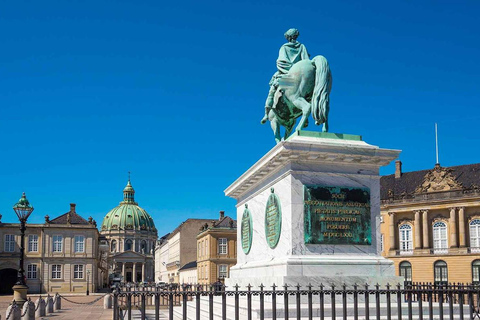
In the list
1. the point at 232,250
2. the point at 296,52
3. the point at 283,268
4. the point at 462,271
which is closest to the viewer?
the point at 283,268

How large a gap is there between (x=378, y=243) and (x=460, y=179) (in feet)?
176

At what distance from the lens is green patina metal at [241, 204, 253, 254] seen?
49.8 feet

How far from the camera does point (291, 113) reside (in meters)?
15.1

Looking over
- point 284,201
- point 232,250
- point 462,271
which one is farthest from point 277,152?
point 232,250

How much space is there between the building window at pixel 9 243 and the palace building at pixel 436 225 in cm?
4414

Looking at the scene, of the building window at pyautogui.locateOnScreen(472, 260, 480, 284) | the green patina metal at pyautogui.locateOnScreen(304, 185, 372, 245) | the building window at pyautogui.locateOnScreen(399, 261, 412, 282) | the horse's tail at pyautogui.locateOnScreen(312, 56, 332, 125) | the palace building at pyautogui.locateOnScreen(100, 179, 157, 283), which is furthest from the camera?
the palace building at pyautogui.locateOnScreen(100, 179, 157, 283)

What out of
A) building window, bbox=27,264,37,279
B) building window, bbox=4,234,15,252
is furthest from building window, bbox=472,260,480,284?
building window, bbox=4,234,15,252

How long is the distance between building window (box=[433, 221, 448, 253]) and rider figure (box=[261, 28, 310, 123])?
5041 cm

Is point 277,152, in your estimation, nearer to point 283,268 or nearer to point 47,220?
point 283,268

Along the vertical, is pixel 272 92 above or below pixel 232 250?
above

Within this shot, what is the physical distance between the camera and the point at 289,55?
48.6 ft

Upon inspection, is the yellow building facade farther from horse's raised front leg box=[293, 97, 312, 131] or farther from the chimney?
horse's raised front leg box=[293, 97, 312, 131]

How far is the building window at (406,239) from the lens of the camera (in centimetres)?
6312

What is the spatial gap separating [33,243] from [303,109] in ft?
Answer: 213
